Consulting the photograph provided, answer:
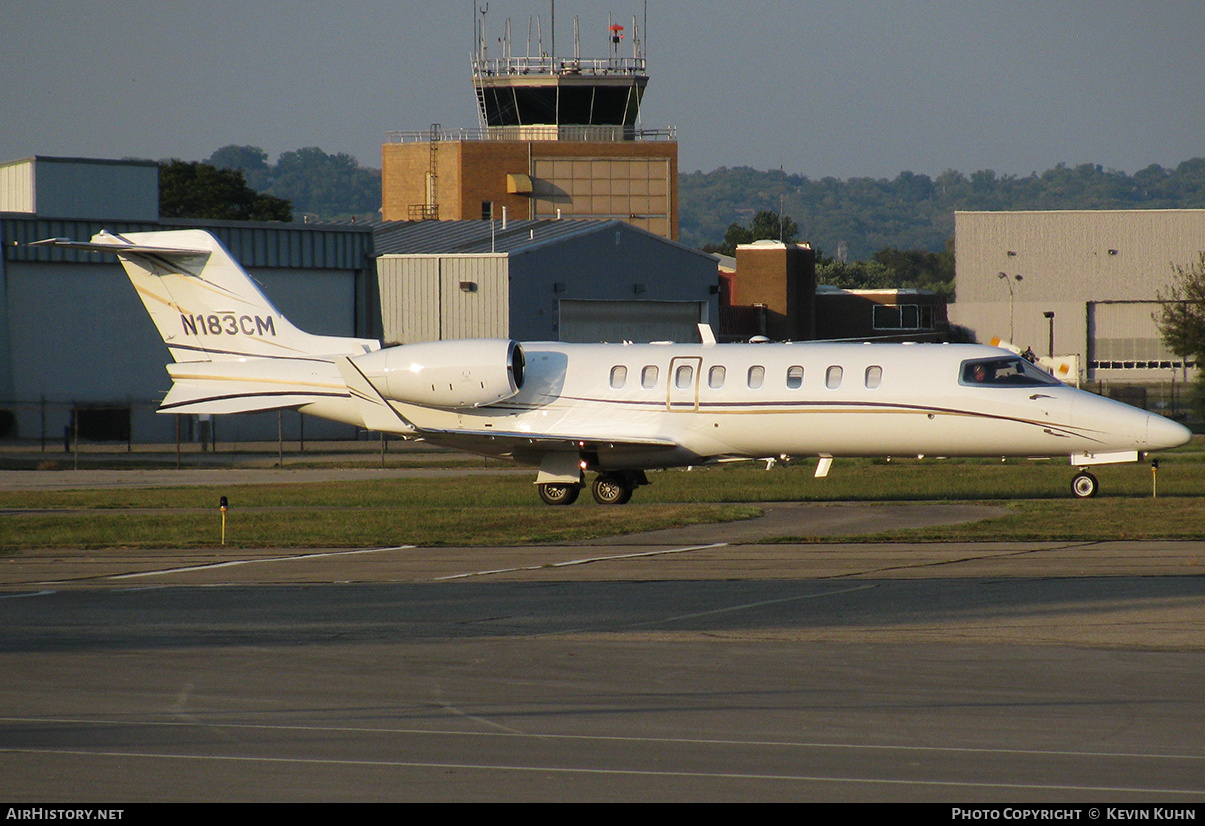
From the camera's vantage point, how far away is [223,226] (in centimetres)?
5162

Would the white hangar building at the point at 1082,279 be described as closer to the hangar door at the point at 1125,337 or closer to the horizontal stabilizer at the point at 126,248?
the hangar door at the point at 1125,337

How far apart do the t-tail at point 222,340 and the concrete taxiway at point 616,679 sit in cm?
960

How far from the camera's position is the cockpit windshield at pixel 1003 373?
24.4 meters

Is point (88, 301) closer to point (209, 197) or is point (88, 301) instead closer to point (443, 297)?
point (443, 297)

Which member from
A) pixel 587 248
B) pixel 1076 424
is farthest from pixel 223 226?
pixel 1076 424

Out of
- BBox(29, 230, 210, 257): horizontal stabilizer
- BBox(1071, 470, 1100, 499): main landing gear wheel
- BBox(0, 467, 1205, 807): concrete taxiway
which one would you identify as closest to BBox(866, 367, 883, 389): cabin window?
BBox(1071, 470, 1100, 499): main landing gear wheel

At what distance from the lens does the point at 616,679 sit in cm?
1027

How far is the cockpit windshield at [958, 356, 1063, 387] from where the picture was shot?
79.9ft

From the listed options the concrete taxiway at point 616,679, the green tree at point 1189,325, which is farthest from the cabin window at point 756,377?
the green tree at point 1189,325

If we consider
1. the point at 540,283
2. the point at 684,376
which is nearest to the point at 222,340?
the point at 684,376

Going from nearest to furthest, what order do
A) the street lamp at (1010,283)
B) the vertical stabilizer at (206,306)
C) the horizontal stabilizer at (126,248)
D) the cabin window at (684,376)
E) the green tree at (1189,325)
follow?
the cabin window at (684,376), the horizontal stabilizer at (126,248), the vertical stabilizer at (206,306), the green tree at (1189,325), the street lamp at (1010,283)

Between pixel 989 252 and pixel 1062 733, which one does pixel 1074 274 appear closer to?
pixel 989 252

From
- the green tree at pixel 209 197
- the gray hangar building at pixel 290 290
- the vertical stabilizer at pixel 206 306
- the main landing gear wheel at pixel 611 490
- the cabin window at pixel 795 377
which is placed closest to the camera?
the cabin window at pixel 795 377

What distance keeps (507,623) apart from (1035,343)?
87.7 m
